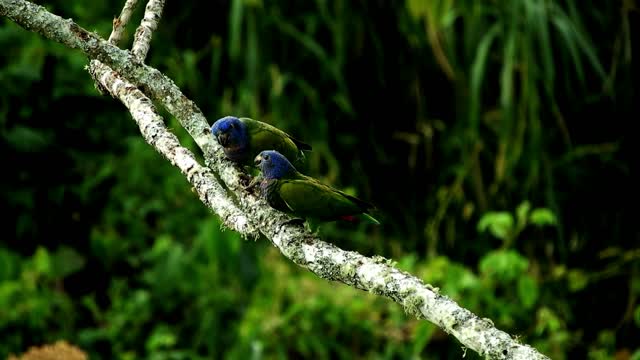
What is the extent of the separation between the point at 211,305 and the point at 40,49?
127 centimetres

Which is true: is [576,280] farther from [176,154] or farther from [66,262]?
[176,154]

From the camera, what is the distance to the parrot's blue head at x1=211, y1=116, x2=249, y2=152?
168 cm

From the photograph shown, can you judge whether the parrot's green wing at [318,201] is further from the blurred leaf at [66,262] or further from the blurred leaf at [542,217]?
the blurred leaf at [66,262]

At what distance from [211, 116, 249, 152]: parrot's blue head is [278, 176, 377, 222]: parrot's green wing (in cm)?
12

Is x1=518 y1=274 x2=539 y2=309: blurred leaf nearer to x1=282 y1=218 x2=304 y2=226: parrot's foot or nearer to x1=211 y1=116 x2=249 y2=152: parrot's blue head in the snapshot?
x1=211 y1=116 x2=249 y2=152: parrot's blue head

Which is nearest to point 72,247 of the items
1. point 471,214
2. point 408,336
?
point 408,336

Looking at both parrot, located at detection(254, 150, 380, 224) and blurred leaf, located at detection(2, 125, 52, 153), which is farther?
blurred leaf, located at detection(2, 125, 52, 153)

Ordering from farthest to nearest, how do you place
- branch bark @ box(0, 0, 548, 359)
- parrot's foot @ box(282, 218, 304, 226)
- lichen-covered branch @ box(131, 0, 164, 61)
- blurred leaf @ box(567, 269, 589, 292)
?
blurred leaf @ box(567, 269, 589, 292), lichen-covered branch @ box(131, 0, 164, 61), parrot's foot @ box(282, 218, 304, 226), branch bark @ box(0, 0, 548, 359)

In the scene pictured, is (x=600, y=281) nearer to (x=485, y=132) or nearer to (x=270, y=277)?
(x=485, y=132)

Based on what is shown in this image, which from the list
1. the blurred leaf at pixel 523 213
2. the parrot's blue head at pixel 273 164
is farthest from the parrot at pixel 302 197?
the blurred leaf at pixel 523 213

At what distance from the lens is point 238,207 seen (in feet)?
5.18

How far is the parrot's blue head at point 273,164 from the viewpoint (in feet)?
5.27

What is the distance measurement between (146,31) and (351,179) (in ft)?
9.16

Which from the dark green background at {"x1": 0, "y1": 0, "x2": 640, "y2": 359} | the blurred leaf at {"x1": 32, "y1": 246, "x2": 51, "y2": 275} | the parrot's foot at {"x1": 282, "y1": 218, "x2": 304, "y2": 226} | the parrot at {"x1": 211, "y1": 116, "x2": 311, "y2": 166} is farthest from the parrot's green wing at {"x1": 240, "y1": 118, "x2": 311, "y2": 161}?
the blurred leaf at {"x1": 32, "y1": 246, "x2": 51, "y2": 275}
